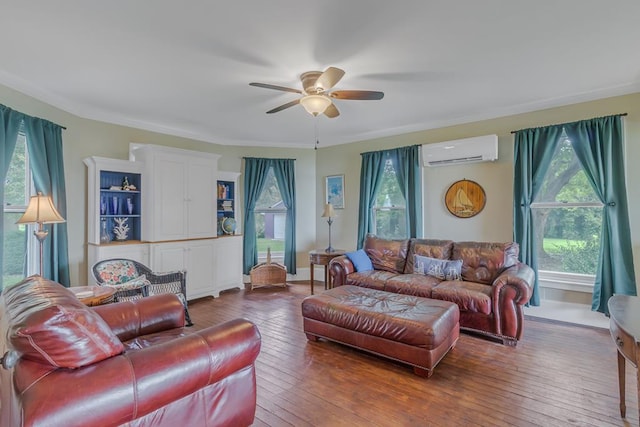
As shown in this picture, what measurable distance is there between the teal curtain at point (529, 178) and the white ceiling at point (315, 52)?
39 centimetres

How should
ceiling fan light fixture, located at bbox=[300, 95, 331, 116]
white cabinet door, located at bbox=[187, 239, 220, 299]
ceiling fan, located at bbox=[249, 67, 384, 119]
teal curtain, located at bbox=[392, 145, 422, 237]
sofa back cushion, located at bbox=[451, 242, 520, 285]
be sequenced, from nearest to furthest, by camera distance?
1. ceiling fan, located at bbox=[249, 67, 384, 119]
2. ceiling fan light fixture, located at bbox=[300, 95, 331, 116]
3. sofa back cushion, located at bbox=[451, 242, 520, 285]
4. white cabinet door, located at bbox=[187, 239, 220, 299]
5. teal curtain, located at bbox=[392, 145, 422, 237]

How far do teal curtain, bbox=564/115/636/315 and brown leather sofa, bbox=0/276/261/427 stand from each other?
3.83 metres

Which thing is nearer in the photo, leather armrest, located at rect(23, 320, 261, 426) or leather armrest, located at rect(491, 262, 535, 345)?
leather armrest, located at rect(23, 320, 261, 426)

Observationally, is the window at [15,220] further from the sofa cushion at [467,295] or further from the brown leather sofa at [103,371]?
the sofa cushion at [467,295]

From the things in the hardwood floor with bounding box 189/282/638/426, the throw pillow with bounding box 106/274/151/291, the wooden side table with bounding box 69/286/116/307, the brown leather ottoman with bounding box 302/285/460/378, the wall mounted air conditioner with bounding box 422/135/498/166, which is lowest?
the hardwood floor with bounding box 189/282/638/426

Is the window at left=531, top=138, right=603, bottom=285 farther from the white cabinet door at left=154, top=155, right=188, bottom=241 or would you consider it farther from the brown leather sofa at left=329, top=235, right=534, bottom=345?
the white cabinet door at left=154, top=155, right=188, bottom=241

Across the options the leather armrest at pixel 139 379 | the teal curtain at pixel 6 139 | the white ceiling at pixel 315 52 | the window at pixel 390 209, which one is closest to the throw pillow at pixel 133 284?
the teal curtain at pixel 6 139

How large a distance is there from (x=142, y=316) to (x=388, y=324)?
1915 millimetres

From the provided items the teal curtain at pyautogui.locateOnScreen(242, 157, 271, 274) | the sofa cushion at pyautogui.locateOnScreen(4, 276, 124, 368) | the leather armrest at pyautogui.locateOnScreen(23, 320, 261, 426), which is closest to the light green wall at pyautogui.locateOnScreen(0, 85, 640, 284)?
the teal curtain at pyautogui.locateOnScreen(242, 157, 271, 274)

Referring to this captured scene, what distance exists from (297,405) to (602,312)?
3.52 metres

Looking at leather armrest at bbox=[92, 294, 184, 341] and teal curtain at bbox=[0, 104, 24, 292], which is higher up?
teal curtain at bbox=[0, 104, 24, 292]

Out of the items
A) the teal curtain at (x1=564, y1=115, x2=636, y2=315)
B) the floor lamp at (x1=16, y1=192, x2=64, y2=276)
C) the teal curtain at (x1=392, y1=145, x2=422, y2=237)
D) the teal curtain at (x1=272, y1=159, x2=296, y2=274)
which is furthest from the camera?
the teal curtain at (x1=272, y1=159, x2=296, y2=274)

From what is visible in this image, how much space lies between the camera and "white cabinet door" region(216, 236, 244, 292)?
4980mm

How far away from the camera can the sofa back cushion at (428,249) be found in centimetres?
402
